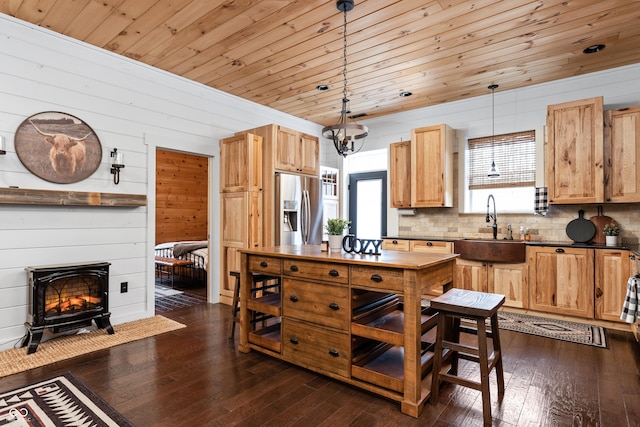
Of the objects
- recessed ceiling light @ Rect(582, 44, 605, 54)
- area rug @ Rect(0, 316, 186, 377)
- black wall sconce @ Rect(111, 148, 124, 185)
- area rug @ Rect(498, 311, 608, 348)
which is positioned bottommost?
area rug @ Rect(498, 311, 608, 348)

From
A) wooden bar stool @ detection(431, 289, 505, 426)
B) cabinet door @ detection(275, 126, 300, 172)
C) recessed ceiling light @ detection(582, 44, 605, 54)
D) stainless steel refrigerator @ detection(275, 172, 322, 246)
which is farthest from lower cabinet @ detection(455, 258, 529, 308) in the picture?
cabinet door @ detection(275, 126, 300, 172)

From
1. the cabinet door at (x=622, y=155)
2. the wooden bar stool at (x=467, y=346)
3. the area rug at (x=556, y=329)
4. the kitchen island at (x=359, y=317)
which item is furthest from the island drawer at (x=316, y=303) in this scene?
the cabinet door at (x=622, y=155)

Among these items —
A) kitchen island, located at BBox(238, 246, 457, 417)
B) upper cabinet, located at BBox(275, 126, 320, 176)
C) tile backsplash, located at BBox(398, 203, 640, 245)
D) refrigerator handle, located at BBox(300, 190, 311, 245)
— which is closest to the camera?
kitchen island, located at BBox(238, 246, 457, 417)

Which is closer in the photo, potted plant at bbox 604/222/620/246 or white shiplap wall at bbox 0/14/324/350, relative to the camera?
white shiplap wall at bbox 0/14/324/350

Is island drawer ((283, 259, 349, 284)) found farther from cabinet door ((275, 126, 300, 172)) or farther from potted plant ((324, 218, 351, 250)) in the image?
cabinet door ((275, 126, 300, 172))

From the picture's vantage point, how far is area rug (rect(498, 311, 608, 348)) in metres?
3.40

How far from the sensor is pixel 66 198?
3.33 metres

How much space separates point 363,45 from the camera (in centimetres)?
351

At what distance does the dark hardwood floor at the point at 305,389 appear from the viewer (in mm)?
2082

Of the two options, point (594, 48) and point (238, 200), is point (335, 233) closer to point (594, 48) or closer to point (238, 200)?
point (238, 200)

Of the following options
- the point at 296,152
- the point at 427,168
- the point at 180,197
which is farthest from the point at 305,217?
the point at 180,197

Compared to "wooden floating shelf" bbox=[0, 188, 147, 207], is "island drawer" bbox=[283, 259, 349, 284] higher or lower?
lower

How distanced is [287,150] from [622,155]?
157 inches

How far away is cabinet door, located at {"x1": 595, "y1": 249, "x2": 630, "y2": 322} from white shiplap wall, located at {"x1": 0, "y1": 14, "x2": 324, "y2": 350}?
473 centimetres
